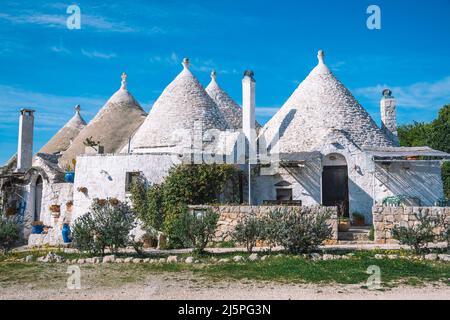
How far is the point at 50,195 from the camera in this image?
19.2 meters

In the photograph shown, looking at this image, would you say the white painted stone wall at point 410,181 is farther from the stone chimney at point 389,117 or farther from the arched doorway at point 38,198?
the arched doorway at point 38,198

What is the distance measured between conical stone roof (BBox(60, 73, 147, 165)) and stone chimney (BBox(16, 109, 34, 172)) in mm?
3444

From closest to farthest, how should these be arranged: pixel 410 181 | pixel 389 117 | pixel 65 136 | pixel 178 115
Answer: pixel 410 181 → pixel 178 115 → pixel 389 117 → pixel 65 136

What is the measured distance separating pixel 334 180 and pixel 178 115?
7.08 m

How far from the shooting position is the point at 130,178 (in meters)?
17.3

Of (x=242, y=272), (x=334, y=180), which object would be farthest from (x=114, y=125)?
(x=242, y=272)

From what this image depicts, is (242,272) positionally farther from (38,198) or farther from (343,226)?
(38,198)

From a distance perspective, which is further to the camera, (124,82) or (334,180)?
(124,82)

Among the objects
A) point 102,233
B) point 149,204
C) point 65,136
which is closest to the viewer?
point 102,233

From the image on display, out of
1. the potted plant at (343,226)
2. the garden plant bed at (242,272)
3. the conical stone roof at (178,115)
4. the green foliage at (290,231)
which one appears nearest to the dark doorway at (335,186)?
→ the potted plant at (343,226)

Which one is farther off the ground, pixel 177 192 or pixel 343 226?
pixel 177 192

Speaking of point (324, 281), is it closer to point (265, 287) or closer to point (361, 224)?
point (265, 287)

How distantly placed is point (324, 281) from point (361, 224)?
9438 mm

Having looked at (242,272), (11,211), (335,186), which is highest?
(335,186)
